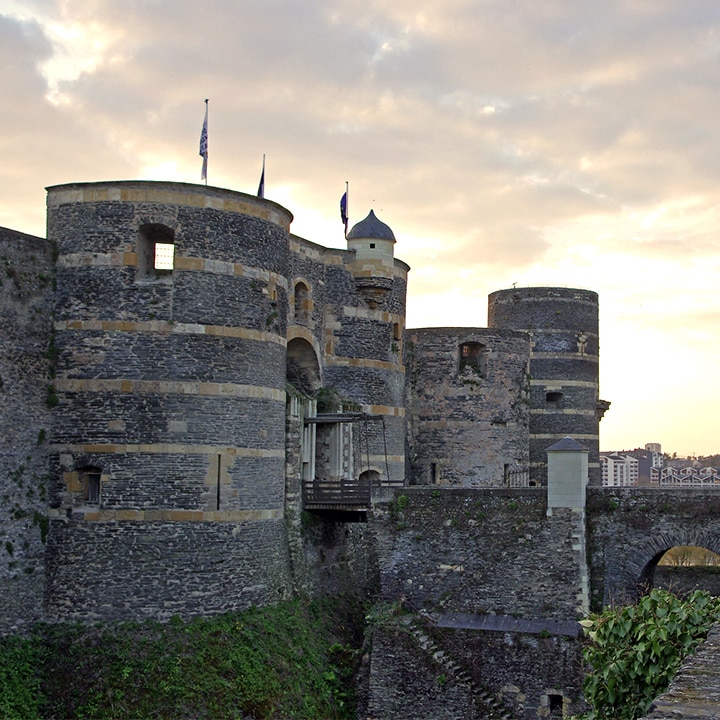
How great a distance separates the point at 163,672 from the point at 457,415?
17.5 meters

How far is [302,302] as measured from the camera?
97.7 ft

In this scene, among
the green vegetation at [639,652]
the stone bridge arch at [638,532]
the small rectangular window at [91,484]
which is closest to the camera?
the green vegetation at [639,652]

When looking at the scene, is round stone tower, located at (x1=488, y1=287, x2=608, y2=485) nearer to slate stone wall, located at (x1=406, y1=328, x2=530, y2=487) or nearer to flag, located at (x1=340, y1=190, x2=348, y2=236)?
slate stone wall, located at (x1=406, y1=328, x2=530, y2=487)

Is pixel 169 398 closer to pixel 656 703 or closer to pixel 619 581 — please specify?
pixel 619 581

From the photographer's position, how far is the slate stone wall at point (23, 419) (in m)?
22.0

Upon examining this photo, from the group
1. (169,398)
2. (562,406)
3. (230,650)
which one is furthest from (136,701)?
(562,406)

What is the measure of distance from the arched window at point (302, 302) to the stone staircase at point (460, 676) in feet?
30.7

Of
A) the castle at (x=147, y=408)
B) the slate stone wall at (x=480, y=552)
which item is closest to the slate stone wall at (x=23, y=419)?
the castle at (x=147, y=408)

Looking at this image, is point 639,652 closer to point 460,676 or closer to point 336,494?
point 460,676

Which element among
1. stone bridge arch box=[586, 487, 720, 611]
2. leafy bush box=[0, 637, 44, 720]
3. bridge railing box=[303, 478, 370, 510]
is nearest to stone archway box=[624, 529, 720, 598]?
stone bridge arch box=[586, 487, 720, 611]

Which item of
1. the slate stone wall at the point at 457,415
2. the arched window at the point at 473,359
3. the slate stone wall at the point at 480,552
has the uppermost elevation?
the arched window at the point at 473,359

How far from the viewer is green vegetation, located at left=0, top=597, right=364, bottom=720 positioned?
68.9 ft

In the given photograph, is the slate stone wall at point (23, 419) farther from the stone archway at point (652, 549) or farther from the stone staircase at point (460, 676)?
the stone archway at point (652, 549)

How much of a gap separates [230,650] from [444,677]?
18.5 feet
